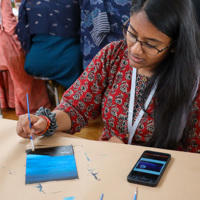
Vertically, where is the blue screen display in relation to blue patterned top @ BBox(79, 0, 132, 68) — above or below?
below

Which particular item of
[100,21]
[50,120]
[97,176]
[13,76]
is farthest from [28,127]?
[13,76]

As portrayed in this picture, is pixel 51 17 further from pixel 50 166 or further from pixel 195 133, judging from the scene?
pixel 50 166

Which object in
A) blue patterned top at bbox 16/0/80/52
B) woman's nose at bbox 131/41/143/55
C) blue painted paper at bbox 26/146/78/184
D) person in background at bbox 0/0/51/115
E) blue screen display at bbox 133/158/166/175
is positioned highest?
woman's nose at bbox 131/41/143/55

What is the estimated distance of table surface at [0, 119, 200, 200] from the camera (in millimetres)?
701

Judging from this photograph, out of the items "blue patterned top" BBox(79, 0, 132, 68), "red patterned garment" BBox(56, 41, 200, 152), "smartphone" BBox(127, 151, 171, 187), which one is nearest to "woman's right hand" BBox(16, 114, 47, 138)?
"red patterned garment" BBox(56, 41, 200, 152)

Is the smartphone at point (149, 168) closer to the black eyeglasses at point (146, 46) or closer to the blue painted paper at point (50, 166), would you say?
the blue painted paper at point (50, 166)

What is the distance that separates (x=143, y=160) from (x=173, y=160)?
0.09 m

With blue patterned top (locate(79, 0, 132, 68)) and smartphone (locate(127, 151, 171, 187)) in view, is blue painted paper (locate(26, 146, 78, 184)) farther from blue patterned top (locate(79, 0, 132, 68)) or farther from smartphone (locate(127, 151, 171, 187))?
blue patterned top (locate(79, 0, 132, 68))

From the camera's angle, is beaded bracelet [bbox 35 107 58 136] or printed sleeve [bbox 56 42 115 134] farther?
printed sleeve [bbox 56 42 115 134]

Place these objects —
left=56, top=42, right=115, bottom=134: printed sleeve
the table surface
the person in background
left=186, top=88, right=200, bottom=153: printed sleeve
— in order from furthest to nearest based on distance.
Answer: the person in background < left=56, top=42, right=115, bottom=134: printed sleeve < left=186, top=88, right=200, bottom=153: printed sleeve < the table surface

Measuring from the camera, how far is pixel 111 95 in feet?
3.96

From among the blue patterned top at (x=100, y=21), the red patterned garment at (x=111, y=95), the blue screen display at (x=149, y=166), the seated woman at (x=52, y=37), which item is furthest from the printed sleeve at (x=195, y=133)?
the seated woman at (x=52, y=37)

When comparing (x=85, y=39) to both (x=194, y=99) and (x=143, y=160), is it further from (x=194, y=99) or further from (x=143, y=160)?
(x=143, y=160)

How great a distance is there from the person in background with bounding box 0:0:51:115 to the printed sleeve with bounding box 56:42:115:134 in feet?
4.80
